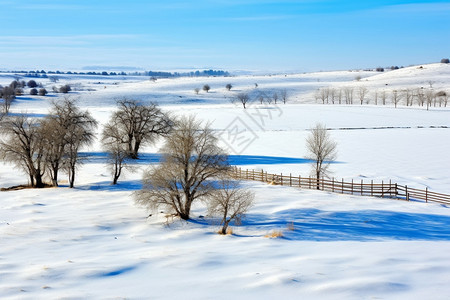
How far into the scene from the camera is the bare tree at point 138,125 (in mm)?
48250

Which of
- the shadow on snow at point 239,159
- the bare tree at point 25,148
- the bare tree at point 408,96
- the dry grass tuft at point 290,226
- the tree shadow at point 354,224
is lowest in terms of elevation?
the tree shadow at point 354,224

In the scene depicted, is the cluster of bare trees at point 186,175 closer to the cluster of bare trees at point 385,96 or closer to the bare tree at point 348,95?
the cluster of bare trees at point 385,96

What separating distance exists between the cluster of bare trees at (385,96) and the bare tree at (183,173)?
103 m

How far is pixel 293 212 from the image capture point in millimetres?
24453

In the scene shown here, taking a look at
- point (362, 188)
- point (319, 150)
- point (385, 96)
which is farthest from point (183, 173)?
point (385, 96)

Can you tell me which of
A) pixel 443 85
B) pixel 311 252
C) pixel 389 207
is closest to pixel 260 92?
pixel 443 85

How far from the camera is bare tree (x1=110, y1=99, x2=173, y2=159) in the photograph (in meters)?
48.2

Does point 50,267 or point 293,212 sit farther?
point 293,212

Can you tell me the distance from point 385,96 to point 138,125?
338 feet

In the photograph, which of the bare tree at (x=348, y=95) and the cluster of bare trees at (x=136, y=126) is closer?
the cluster of bare trees at (x=136, y=126)

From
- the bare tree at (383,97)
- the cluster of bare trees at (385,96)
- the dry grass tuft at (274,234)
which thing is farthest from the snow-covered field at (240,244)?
the cluster of bare trees at (385,96)

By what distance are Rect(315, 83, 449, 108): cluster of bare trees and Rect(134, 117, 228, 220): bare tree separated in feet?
338

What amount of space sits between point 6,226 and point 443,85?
492ft

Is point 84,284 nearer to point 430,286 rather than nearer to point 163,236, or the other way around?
point 163,236
